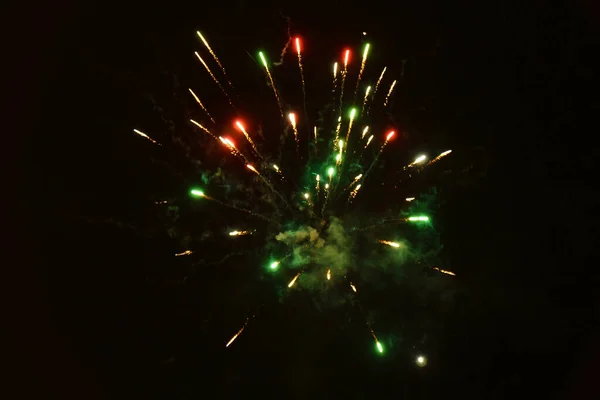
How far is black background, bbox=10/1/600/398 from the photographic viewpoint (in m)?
6.13

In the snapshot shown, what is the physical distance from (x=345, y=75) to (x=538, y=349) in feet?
18.5

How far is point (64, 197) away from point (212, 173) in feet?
8.92

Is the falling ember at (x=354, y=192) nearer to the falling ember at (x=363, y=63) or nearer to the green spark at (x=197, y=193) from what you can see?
the falling ember at (x=363, y=63)

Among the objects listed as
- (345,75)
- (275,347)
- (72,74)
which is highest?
(72,74)

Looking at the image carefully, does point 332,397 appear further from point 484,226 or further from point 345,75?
point 345,75

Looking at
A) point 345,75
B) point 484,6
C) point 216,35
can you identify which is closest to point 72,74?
point 216,35

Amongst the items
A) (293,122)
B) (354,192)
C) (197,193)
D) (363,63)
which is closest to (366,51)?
(363,63)

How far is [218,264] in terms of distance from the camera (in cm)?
634

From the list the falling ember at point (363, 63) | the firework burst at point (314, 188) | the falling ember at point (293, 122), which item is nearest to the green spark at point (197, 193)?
the firework burst at point (314, 188)

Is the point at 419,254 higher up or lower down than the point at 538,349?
higher up

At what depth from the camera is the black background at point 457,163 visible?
6.13 meters

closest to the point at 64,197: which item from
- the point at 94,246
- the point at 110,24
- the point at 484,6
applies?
the point at 94,246

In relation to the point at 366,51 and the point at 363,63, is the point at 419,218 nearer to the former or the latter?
the point at 363,63

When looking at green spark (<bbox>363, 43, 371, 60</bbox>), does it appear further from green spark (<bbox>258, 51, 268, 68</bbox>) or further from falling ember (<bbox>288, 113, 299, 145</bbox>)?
green spark (<bbox>258, 51, 268, 68</bbox>)
